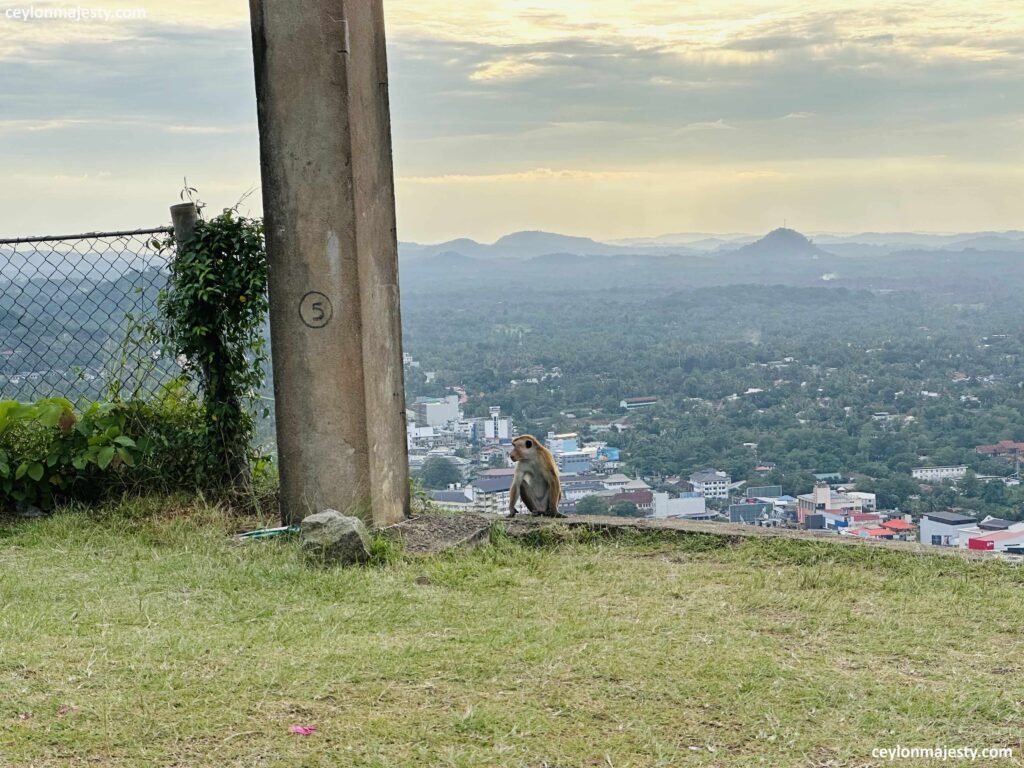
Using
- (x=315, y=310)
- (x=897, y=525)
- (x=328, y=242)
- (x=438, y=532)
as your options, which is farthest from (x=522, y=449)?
(x=897, y=525)

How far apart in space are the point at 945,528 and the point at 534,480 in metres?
3.30

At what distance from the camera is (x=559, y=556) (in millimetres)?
7066

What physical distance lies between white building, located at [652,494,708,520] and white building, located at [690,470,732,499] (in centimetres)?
122

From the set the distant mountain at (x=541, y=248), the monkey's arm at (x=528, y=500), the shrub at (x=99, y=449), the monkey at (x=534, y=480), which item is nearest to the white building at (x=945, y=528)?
the monkey at (x=534, y=480)

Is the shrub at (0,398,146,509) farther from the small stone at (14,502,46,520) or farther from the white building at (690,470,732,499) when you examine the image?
the white building at (690,470,732,499)

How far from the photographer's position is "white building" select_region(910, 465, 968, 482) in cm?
1300

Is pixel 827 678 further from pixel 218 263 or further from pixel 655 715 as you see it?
pixel 218 263

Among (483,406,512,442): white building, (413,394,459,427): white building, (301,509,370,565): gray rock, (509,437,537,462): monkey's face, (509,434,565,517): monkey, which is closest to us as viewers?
(301,509,370,565): gray rock

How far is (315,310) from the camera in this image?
22.7ft

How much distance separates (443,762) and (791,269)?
3501cm

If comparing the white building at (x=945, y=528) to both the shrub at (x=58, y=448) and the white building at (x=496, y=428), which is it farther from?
the shrub at (x=58, y=448)

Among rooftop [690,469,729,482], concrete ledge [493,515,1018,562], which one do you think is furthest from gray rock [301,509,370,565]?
rooftop [690,469,729,482]
